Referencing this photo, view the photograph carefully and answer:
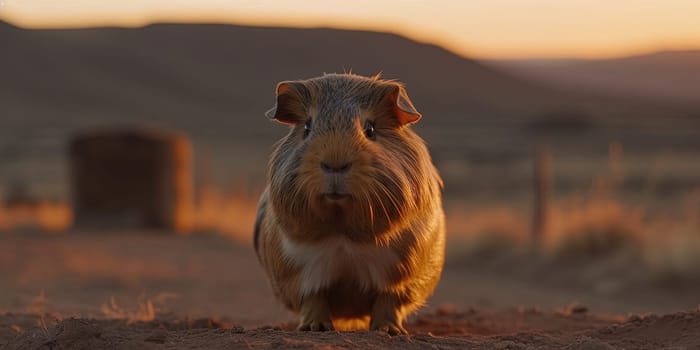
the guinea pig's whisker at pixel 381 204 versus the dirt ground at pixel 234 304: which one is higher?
the guinea pig's whisker at pixel 381 204

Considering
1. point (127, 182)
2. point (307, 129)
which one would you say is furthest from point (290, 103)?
point (127, 182)

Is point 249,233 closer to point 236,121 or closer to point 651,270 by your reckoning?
point 651,270

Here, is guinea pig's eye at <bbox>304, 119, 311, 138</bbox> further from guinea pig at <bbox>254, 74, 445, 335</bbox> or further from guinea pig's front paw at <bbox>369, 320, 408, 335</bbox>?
guinea pig's front paw at <bbox>369, 320, 408, 335</bbox>

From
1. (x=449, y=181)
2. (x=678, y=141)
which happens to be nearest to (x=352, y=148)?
(x=449, y=181)

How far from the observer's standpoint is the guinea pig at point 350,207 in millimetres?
5527

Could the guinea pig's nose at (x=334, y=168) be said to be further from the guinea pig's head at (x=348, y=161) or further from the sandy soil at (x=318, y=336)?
the sandy soil at (x=318, y=336)

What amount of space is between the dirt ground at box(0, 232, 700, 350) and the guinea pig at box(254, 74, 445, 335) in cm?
32

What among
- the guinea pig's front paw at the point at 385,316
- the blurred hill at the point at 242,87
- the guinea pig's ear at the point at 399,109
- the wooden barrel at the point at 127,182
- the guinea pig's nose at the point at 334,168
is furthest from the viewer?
the blurred hill at the point at 242,87

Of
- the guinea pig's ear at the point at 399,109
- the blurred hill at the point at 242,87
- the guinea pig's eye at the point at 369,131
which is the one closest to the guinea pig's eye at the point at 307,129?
the guinea pig's eye at the point at 369,131

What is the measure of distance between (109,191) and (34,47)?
97.7 metres

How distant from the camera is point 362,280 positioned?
20.3ft

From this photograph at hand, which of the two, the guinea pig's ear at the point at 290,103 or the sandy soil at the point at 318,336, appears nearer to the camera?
the sandy soil at the point at 318,336

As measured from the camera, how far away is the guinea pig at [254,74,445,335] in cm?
553

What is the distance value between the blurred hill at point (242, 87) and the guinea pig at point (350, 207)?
5592 cm
